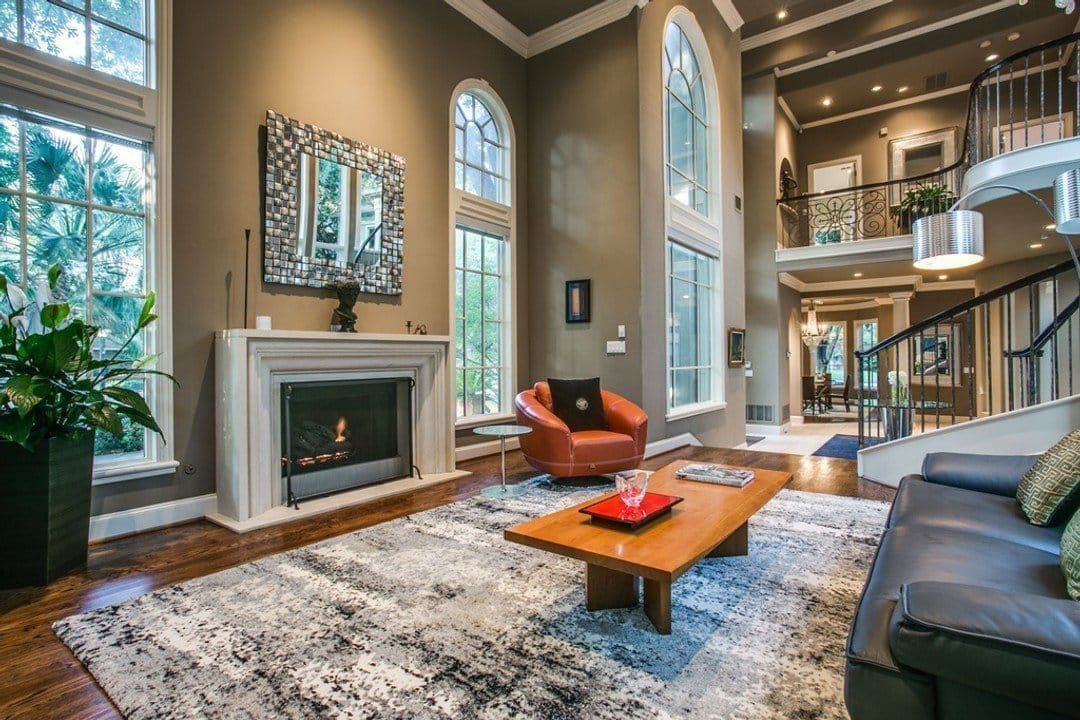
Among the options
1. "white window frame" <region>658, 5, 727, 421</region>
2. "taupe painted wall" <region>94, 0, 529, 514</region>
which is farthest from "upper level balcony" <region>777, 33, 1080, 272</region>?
"taupe painted wall" <region>94, 0, 529, 514</region>

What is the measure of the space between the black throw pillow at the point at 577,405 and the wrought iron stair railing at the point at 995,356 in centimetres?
222

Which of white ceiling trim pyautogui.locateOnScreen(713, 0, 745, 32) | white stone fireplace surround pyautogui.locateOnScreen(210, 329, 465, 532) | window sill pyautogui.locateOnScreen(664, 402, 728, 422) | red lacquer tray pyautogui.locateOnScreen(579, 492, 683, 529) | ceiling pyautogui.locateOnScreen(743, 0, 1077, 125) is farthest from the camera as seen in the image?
ceiling pyautogui.locateOnScreen(743, 0, 1077, 125)

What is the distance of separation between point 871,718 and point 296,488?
3.68 m

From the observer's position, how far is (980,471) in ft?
8.53

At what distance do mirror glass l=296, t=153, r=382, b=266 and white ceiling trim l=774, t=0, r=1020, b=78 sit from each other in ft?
25.9

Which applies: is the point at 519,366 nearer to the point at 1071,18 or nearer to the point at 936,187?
the point at 936,187

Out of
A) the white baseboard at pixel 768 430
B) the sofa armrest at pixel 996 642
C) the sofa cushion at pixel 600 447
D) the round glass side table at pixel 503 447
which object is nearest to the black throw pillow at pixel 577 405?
the sofa cushion at pixel 600 447

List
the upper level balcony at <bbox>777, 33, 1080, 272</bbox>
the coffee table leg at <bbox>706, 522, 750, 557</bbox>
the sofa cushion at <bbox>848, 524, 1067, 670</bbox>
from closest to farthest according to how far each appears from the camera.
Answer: the sofa cushion at <bbox>848, 524, 1067, 670</bbox> < the coffee table leg at <bbox>706, 522, 750, 557</bbox> < the upper level balcony at <bbox>777, 33, 1080, 272</bbox>

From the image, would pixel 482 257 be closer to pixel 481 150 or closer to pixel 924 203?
pixel 481 150

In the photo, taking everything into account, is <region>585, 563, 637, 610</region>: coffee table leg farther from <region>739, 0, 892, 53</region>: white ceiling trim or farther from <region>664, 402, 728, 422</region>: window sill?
<region>739, 0, 892, 53</region>: white ceiling trim

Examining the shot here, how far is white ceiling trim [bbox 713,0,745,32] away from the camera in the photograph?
7.24 m

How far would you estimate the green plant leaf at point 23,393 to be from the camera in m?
2.34

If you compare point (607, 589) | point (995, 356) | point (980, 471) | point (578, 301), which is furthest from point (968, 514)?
point (995, 356)

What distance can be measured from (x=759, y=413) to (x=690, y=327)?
3.42 metres
